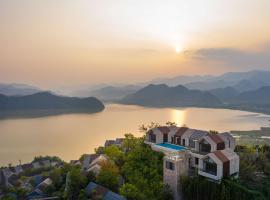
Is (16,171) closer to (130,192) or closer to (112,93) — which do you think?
(130,192)

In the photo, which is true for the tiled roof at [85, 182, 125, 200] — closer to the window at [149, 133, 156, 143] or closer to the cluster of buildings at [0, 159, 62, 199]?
Result: the cluster of buildings at [0, 159, 62, 199]

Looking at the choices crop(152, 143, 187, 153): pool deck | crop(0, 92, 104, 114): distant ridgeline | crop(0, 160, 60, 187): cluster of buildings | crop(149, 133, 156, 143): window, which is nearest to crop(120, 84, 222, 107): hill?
crop(0, 92, 104, 114): distant ridgeline

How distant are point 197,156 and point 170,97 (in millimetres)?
54338

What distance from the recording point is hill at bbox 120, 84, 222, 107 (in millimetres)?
54594

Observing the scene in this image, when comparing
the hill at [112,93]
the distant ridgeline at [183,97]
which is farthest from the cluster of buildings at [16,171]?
the hill at [112,93]

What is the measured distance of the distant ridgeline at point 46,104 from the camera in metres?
39.6

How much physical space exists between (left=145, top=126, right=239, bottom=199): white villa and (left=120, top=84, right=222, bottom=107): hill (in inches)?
1793

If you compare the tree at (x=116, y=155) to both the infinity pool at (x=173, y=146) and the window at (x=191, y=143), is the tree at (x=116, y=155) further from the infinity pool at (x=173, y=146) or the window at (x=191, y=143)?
the window at (x=191, y=143)

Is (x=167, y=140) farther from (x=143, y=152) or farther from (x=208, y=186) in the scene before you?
(x=208, y=186)

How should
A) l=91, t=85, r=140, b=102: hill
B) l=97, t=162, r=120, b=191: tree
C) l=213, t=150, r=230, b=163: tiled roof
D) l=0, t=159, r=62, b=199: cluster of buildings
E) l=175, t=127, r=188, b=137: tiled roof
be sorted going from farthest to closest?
1. l=91, t=85, r=140, b=102: hill
2. l=0, t=159, r=62, b=199: cluster of buildings
3. l=175, t=127, r=188, b=137: tiled roof
4. l=97, t=162, r=120, b=191: tree
5. l=213, t=150, r=230, b=163: tiled roof

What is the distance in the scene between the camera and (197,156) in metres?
6.41

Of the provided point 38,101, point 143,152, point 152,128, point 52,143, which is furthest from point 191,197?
point 38,101

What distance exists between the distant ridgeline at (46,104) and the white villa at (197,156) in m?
33.1

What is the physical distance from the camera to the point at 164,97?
6059 cm
